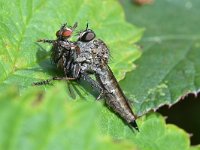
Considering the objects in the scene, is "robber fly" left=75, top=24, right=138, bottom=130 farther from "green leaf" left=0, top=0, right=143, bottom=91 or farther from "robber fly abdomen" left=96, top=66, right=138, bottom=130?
"green leaf" left=0, top=0, right=143, bottom=91

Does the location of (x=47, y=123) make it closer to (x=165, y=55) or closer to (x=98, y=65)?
(x=98, y=65)

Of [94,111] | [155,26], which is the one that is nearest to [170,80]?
[155,26]

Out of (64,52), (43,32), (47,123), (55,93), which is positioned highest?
(43,32)

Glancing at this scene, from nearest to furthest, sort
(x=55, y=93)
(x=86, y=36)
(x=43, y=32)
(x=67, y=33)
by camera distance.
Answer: (x=55, y=93)
(x=67, y=33)
(x=86, y=36)
(x=43, y=32)

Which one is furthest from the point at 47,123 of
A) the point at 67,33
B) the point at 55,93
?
the point at 67,33

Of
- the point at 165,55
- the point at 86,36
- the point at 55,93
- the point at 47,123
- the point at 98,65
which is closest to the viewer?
the point at 47,123

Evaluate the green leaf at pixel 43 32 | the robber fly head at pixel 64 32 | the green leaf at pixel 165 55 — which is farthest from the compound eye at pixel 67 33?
the green leaf at pixel 165 55

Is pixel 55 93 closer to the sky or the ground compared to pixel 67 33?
closer to the ground
